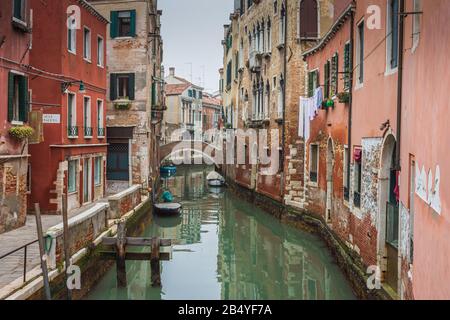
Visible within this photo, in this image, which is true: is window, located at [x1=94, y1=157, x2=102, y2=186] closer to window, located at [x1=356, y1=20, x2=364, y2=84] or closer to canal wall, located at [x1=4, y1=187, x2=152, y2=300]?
canal wall, located at [x1=4, y1=187, x2=152, y2=300]

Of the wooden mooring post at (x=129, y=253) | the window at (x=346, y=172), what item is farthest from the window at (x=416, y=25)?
the wooden mooring post at (x=129, y=253)

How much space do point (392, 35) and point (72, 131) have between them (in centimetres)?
980

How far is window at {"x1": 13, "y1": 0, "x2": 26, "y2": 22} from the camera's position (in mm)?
11141

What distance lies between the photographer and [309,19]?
59.3 ft

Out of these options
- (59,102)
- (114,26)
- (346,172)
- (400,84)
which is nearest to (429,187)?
(400,84)

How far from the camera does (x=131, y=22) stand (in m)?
21.5

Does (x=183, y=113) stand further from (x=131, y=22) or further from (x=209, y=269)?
(x=209, y=269)

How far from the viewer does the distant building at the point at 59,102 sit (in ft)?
45.5

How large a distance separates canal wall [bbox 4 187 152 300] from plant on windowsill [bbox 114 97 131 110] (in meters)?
7.27

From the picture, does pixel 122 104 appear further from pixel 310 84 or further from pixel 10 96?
pixel 10 96

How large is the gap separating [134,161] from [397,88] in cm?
1545

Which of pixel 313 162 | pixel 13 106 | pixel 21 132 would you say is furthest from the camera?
pixel 313 162

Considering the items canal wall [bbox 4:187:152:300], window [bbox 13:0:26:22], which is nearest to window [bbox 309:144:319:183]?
canal wall [bbox 4:187:152:300]
